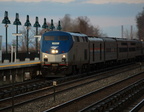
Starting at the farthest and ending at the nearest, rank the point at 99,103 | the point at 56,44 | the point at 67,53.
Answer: the point at 56,44
the point at 67,53
the point at 99,103

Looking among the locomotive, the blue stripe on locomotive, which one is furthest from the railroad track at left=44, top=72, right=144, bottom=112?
the blue stripe on locomotive

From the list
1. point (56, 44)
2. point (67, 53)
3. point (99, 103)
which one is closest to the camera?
point (99, 103)

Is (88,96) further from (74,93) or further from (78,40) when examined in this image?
(78,40)

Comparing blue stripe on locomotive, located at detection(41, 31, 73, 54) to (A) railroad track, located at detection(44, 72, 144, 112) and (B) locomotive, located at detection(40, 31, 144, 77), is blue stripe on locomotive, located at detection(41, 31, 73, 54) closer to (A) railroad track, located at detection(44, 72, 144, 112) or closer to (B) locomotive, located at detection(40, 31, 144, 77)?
(B) locomotive, located at detection(40, 31, 144, 77)

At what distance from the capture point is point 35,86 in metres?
19.3

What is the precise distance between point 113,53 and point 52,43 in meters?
16.0

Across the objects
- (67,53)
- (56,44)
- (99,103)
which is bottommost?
(99,103)

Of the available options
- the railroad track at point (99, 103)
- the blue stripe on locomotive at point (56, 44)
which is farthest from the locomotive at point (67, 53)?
the railroad track at point (99, 103)

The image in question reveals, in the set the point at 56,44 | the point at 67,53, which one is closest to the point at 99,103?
the point at 67,53

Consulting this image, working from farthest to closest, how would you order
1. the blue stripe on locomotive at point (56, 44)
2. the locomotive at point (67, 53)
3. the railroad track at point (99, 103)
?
the blue stripe on locomotive at point (56, 44) < the locomotive at point (67, 53) < the railroad track at point (99, 103)

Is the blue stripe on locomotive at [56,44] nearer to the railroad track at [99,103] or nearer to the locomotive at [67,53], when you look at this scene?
the locomotive at [67,53]

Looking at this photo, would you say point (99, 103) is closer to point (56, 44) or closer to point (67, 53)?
point (67, 53)

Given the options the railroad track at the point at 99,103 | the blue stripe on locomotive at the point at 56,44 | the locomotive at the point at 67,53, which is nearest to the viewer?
the railroad track at the point at 99,103

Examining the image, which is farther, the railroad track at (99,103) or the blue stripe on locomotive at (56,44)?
the blue stripe on locomotive at (56,44)
